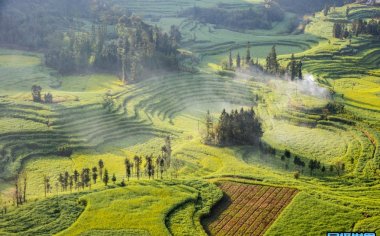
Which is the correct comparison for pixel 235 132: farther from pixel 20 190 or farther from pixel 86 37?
pixel 86 37

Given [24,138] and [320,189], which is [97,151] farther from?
[320,189]

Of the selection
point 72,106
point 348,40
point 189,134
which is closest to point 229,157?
point 189,134

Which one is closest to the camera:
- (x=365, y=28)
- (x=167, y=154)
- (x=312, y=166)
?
(x=312, y=166)

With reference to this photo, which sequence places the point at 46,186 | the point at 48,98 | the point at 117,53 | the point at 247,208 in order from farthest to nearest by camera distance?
the point at 117,53 < the point at 48,98 < the point at 46,186 < the point at 247,208

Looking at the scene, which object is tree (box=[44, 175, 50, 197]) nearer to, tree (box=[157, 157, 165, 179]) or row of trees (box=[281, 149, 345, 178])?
tree (box=[157, 157, 165, 179])

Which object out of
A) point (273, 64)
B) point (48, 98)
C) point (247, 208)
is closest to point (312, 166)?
point (247, 208)

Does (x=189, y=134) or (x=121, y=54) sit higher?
(x=121, y=54)

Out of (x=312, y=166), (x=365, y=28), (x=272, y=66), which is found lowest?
(x=312, y=166)

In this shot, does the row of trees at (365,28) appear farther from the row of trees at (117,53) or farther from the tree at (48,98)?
the tree at (48,98)
